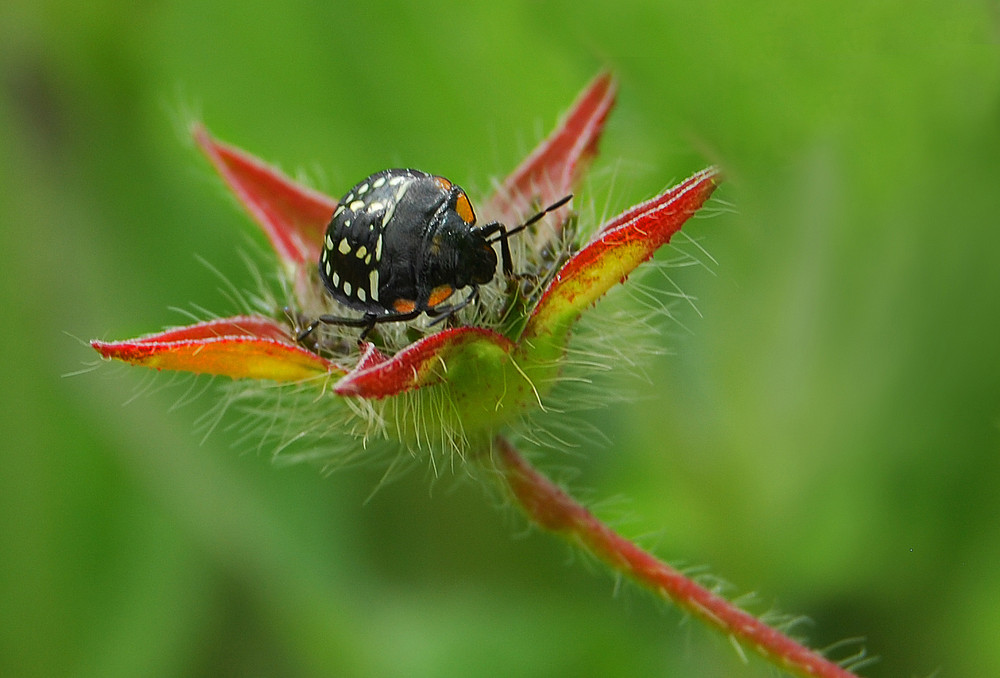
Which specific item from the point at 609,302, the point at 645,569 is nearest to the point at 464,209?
the point at 609,302

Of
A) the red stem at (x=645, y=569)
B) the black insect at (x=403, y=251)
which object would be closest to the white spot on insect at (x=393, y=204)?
the black insect at (x=403, y=251)

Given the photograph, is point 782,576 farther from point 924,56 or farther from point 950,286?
point 924,56

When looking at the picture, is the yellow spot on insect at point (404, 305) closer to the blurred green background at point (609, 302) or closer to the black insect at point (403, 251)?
the black insect at point (403, 251)

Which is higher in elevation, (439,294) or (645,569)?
(439,294)

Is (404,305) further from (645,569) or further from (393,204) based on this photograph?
(645,569)

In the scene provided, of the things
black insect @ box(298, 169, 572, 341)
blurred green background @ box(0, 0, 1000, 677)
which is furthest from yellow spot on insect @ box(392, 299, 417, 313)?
blurred green background @ box(0, 0, 1000, 677)

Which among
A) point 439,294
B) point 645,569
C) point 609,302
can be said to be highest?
point 439,294
